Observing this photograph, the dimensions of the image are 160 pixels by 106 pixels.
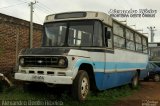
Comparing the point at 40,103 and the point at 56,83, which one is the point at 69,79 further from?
the point at 40,103

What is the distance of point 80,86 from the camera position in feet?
30.9

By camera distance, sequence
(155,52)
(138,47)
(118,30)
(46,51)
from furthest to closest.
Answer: (155,52)
(138,47)
(118,30)
(46,51)

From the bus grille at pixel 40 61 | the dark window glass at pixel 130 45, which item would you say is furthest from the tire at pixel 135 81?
the bus grille at pixel 40 61

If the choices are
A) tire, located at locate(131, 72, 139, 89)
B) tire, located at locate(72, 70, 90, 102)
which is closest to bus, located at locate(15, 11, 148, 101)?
tire, located at locate(72, 70, 90, 102)

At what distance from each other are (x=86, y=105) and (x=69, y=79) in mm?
1023

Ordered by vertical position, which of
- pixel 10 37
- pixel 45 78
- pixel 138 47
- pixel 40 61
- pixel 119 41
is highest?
pixel 10 37

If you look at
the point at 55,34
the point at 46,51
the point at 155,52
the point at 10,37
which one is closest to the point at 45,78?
the point at 46,51

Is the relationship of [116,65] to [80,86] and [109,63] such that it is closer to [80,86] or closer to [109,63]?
[109,63]

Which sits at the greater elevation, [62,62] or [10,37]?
[10,37]

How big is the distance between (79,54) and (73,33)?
1353 millimetres

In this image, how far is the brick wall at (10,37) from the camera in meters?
15.0

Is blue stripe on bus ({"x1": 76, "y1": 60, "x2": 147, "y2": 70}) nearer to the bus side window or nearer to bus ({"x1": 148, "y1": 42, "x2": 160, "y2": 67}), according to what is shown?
the bus side window

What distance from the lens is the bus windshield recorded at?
10602mm

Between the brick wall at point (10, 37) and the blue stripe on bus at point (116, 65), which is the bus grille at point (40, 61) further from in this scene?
the brick wall at point (10, 37)
